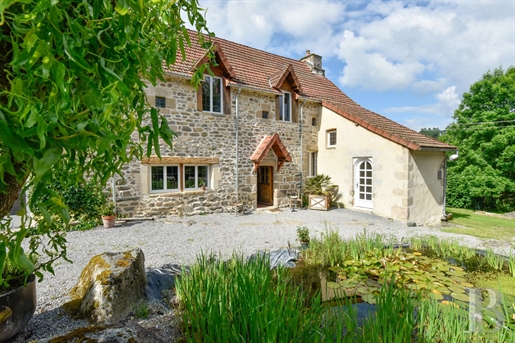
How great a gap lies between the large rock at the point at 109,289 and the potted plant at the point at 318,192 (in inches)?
384

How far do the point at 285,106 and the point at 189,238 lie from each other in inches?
334

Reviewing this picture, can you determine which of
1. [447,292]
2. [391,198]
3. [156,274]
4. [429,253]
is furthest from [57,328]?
[391,198]

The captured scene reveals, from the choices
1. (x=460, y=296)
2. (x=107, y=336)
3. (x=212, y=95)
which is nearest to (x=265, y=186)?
(x=212, y=95)

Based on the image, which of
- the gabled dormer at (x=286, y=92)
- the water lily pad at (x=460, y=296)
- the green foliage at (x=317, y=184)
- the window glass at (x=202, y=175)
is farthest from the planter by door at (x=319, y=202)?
the water lily pad at (x=460, y=296)

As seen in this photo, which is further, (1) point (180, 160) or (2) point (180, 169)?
(2) point (180, 169)

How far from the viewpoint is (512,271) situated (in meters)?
4.66

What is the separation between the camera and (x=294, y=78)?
12.9 m

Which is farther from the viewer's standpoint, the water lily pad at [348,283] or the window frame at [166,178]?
the window frame at [166,178]

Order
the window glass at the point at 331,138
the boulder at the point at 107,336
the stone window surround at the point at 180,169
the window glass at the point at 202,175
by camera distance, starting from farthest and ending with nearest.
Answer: the window glass at the point at 331,138
the window glass at the point at 202,175
the stone window surround at the point at 180,169
the boulder at the point at 107,336

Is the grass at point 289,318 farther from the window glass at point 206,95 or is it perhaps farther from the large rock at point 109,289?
the window glass at point 206,95

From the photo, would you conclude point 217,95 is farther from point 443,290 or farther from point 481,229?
point 481,229

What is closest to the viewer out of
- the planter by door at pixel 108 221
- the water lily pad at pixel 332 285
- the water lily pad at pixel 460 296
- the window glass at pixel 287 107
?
the water lily pad at pixel 460 296

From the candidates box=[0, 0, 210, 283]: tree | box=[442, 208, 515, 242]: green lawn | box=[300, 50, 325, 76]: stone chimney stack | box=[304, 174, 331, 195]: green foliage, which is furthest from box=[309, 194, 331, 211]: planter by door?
box=[0, 0, 210, 283]: tree

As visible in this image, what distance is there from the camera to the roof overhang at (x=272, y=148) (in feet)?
38.5
